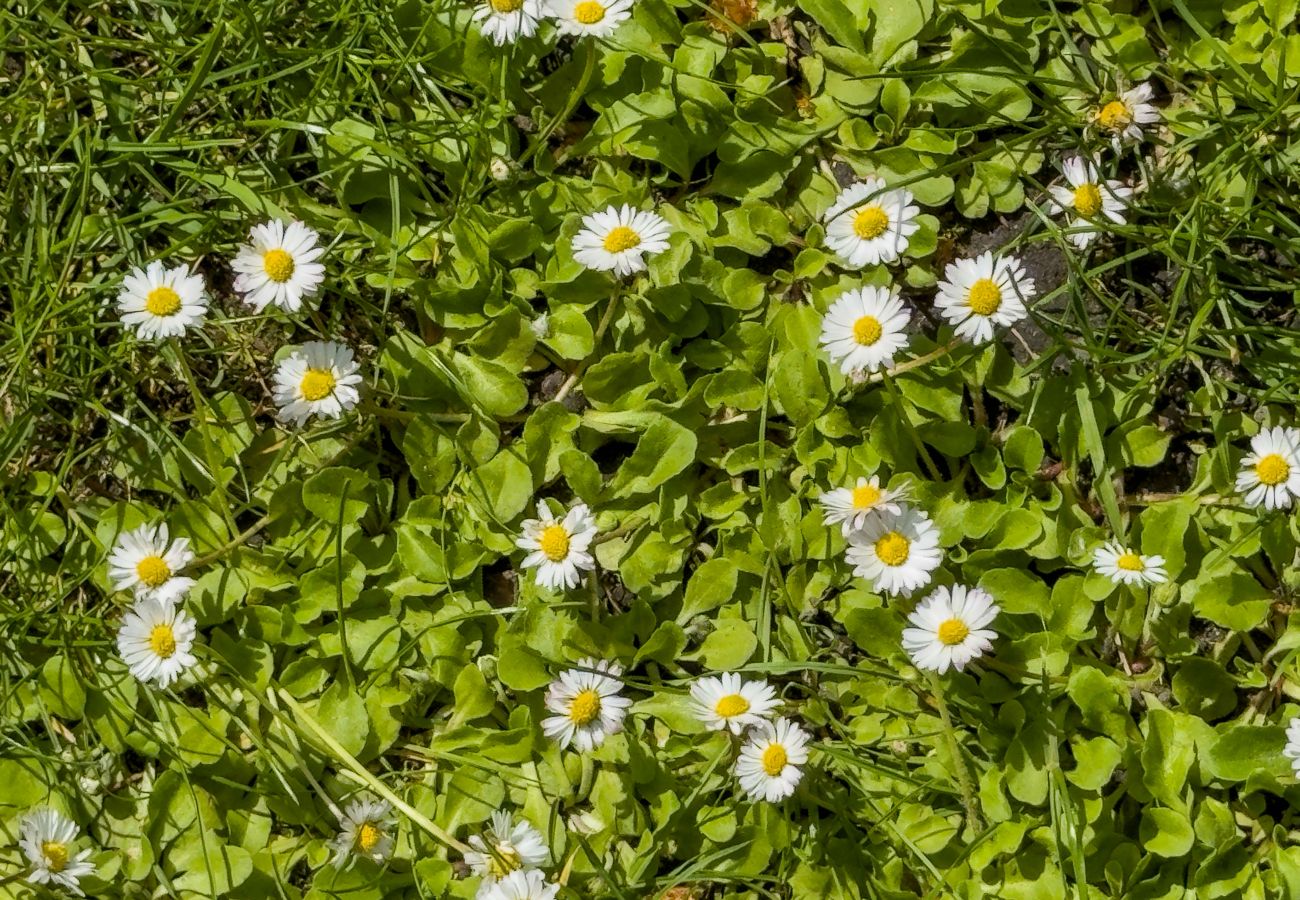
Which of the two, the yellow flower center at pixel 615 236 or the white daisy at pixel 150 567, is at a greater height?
the yellow flower center at pixel 615 236

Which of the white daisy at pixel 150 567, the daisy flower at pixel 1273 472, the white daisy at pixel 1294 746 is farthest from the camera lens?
the white daisy at pixel 150 567

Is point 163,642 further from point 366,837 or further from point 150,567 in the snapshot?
point 366,837

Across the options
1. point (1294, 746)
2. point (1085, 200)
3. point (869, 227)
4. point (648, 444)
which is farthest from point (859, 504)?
point (1294, 746)

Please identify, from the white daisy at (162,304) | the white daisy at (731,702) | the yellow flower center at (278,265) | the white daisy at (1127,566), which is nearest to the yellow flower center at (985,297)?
the white daisy at (1127,566)

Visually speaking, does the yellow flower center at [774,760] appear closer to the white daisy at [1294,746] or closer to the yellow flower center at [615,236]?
the white daisy at [1294,746]

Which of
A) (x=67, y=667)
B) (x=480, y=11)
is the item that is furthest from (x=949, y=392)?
(x=67, y=667)

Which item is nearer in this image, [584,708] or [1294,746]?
[1294,746]
